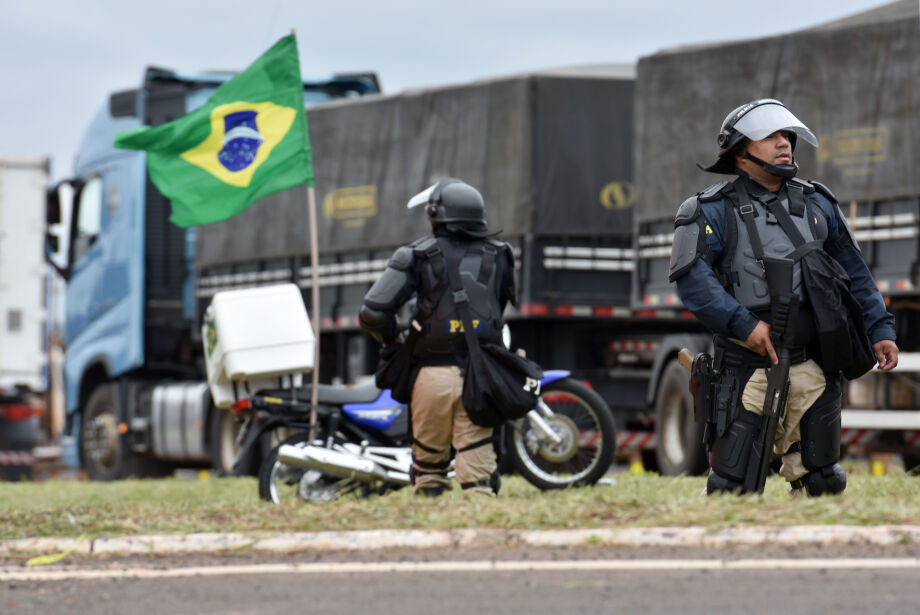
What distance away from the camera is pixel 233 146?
1018 centimetres

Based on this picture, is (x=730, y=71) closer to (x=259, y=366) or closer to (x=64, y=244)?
(x=259, y=366)

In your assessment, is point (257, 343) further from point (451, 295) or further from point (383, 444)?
point (451, 295)

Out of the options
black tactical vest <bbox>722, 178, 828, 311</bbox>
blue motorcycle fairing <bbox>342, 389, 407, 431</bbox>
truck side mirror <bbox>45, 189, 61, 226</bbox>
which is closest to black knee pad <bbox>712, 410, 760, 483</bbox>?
black tactical vest <bbox>722, 178, 828, 311</bbox>

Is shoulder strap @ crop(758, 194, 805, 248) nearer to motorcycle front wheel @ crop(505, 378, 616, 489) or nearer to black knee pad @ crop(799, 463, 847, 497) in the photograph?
black knee pad @ crop(799, 463, 847, 497)

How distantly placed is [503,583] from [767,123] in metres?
2.32

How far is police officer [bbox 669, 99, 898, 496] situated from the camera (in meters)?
6.45

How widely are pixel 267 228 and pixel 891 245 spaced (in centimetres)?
757

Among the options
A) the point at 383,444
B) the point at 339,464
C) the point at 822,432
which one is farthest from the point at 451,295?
the point at 822,432

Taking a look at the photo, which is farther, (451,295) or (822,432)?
(451,295)

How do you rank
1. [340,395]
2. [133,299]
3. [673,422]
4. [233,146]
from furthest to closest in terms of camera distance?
[133,299], [673,422], [233,146], [340,395]

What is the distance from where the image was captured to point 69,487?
47.2ft

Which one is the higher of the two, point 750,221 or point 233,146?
point 233,146

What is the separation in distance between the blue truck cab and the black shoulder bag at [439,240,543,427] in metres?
9.35

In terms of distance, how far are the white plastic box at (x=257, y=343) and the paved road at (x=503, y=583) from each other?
11.7ft
